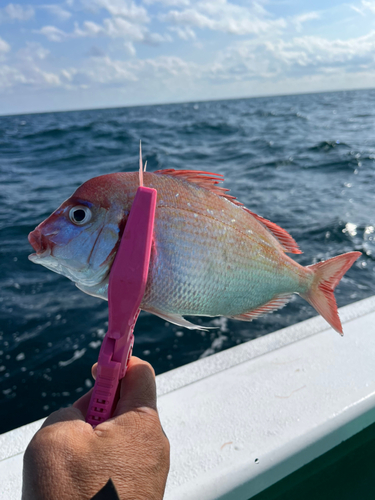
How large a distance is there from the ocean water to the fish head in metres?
2.76

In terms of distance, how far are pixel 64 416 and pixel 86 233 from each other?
498 millimetres

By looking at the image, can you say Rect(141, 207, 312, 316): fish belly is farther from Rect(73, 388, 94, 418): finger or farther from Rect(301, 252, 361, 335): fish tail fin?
Rect(73, 388, 94, 418): finger

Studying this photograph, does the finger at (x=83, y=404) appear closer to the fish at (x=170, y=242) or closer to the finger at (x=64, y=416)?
the finger at (x=64, y=416)

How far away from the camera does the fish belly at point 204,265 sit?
0.99 metres

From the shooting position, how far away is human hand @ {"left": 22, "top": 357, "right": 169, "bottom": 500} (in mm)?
820

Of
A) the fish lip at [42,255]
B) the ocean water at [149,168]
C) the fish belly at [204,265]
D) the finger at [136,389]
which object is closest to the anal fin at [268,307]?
the fish belly at [204,265]

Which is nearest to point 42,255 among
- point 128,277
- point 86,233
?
point 86,233

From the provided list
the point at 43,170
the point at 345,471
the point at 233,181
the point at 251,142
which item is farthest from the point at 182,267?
the point at 251,142

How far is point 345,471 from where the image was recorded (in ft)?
6.14

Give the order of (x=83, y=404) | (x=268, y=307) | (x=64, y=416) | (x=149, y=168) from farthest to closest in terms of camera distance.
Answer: (x=149, y=168) < (x=268, y=307) < (x=83, y=404) < (x=64, y=416)

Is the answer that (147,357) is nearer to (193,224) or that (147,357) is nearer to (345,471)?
(345,471)

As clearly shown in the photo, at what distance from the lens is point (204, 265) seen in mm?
1018

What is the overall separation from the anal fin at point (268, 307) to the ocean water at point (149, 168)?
2749 mm

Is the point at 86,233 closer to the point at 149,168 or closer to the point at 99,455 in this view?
the point at 99,455
